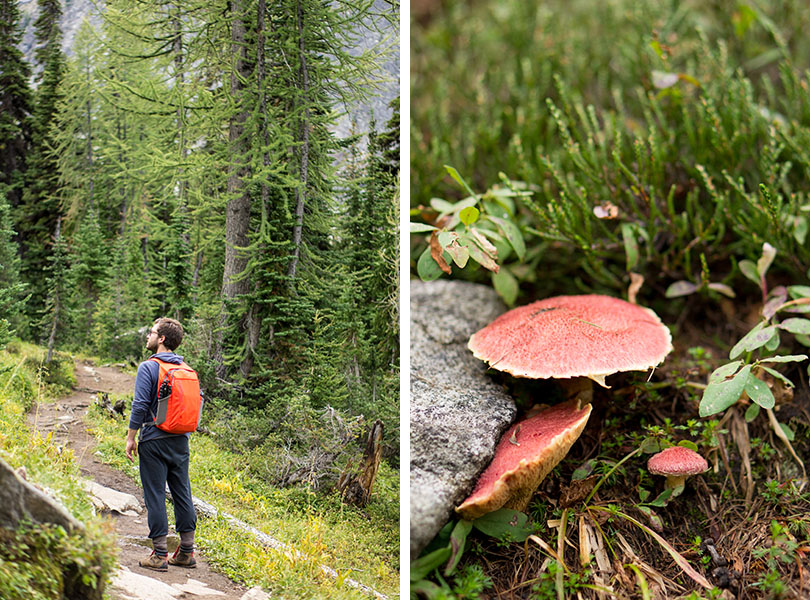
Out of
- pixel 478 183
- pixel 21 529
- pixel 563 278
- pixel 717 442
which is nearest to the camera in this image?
pixel 21 529

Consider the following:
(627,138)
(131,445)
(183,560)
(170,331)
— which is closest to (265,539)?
(183,560)

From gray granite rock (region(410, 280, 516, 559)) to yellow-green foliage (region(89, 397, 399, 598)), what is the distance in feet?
1.02

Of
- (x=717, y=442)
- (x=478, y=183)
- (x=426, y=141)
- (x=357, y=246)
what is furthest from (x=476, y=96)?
(x=717, y=442)

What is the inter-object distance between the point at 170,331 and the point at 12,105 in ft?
3.41

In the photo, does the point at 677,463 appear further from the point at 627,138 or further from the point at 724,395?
the point at 627,138

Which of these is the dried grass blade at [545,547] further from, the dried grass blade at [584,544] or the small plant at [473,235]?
the small plant at [473,235]

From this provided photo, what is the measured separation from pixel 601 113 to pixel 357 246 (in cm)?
214

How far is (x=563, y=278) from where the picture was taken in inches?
118

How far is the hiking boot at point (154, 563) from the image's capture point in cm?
192

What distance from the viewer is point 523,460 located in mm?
1724

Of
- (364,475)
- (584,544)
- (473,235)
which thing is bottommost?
(584,544)

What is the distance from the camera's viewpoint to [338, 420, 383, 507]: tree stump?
221cm

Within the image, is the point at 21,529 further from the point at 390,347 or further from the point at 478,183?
the point at 478,183

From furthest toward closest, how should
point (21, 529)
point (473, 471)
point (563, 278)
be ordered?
point (563, 278)
point (473, 471)
point (21, 529)
